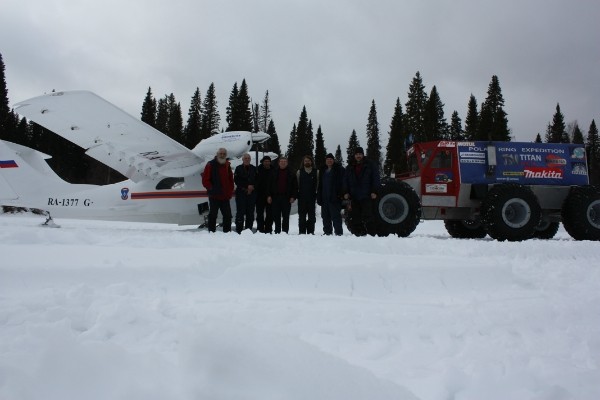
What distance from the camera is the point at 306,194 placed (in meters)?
7.96

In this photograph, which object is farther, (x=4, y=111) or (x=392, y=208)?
(x=4, y=111)

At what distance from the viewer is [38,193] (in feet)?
30.3

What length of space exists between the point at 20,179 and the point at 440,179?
9910 mm

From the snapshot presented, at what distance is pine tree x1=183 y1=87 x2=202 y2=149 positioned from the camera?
50.3 metres

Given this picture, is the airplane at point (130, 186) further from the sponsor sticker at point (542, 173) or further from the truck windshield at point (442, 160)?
the sponsor sticker at point (542, 173)

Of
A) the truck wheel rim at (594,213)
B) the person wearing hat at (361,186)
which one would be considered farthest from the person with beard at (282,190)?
the truck wheel rim at (594,213)

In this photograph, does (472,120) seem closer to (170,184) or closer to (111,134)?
(170,184)

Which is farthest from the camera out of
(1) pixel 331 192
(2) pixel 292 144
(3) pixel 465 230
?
(2) pixel 292 144

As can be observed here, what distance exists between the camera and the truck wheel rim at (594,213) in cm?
802

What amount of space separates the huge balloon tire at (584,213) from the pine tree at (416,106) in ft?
140

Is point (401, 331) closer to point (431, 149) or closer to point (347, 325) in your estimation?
point (347, 325)

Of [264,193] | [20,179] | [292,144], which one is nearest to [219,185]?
[264,193]

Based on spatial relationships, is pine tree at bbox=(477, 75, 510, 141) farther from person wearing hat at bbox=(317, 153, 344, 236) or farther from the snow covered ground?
the snow covered ground

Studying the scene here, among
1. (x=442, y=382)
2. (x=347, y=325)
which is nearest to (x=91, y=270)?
(x=347, y=325)
